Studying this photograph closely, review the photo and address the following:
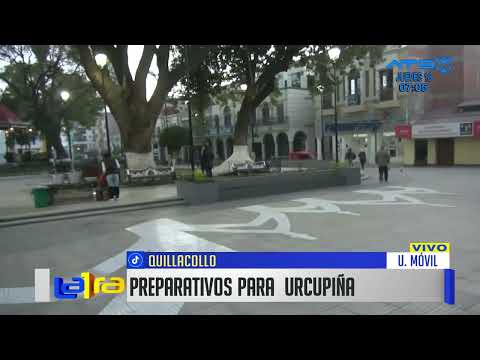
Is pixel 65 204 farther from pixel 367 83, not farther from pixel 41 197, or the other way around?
pixel 367 83

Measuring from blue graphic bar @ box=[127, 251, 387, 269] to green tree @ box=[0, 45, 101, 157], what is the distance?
26717mm

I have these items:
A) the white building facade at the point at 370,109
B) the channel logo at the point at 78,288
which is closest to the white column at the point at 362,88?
the white building facade at the point at 370,109

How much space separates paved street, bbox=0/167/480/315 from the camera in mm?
4023

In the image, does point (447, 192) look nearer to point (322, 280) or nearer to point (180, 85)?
point (322, 280)

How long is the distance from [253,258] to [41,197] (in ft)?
28.2

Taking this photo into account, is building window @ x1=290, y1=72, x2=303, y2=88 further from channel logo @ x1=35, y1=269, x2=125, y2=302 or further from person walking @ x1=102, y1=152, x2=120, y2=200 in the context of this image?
channel logo @ x1=35, y1=269, x2=125, y2=302

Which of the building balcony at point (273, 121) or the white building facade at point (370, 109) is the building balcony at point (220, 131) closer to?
the building balcony at point (273, 121)

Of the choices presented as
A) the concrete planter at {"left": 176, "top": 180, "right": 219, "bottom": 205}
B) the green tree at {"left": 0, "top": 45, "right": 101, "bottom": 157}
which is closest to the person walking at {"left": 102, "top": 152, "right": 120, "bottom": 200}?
the concrete planter at {"left": 176, "top": 180, "right": 219, "bottom": 205}

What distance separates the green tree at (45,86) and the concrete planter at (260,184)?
66.9ft

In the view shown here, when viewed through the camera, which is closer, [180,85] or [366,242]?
[366,242]

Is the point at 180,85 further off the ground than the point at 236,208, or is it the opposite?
the point at 180,85

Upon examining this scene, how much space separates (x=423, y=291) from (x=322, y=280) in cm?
107

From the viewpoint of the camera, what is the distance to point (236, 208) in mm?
10609
